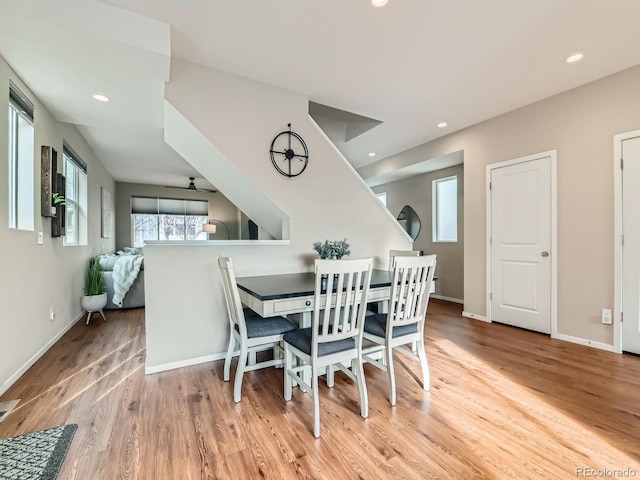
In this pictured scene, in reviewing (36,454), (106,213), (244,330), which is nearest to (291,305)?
(244,330)

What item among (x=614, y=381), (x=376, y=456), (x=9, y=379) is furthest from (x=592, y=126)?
(x=9, y=379)

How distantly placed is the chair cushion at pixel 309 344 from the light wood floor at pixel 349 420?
16.4 inches

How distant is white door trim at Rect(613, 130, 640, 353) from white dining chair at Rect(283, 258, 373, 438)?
2.72 m

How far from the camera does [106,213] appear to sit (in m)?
6.06

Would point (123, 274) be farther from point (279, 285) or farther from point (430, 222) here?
point (430, 222)

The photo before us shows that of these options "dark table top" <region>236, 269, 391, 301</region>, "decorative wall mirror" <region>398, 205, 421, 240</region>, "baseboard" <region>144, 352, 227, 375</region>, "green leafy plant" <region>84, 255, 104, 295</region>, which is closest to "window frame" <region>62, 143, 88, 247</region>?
"green leafy plant" <region>84, 255, 104, 295</region>

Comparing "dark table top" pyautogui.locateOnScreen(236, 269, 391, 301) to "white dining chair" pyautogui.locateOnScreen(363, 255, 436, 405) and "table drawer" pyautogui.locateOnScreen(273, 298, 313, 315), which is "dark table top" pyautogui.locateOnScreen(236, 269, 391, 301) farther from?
"white dining chair" pyautogui.locateOnScreen(363, 255, 436, 405)

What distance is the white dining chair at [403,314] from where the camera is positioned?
2.00 m

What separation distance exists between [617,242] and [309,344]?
125 inches

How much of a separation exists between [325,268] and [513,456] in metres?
1.35

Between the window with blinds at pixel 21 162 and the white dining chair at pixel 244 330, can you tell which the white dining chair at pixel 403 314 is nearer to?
the white dining chair at pixel 244 330

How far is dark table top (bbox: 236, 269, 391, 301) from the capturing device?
77.0 inches

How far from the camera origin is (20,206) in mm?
2512

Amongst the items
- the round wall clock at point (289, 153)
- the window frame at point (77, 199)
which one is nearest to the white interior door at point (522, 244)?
the round wall clock at point (289, 153)
